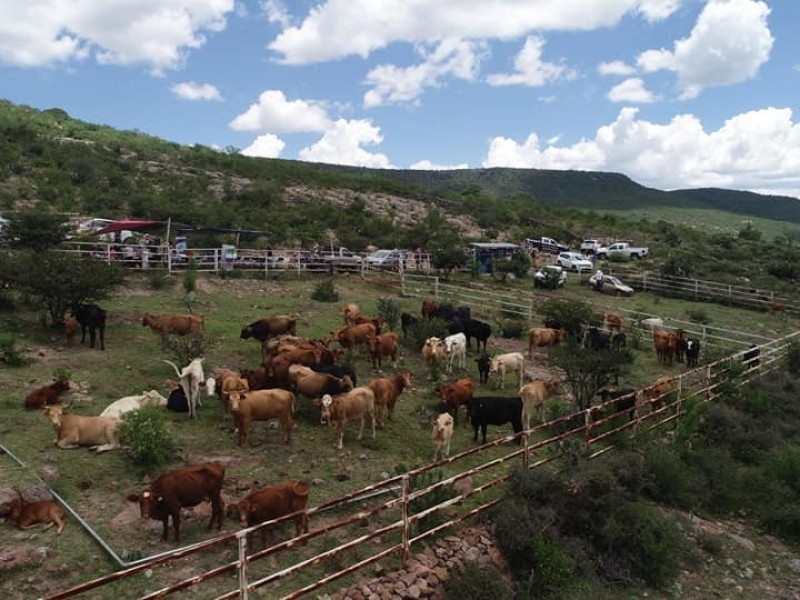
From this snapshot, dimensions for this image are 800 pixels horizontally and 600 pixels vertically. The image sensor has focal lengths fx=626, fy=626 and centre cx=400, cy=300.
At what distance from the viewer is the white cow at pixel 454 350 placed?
16.1 m

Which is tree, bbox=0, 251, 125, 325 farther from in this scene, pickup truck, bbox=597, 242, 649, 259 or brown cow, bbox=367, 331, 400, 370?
pickup truck, bbox=597, 242, 649, 259

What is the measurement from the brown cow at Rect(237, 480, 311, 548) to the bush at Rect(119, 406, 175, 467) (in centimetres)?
227

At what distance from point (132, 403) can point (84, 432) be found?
4.29 feet

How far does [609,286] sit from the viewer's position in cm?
3547

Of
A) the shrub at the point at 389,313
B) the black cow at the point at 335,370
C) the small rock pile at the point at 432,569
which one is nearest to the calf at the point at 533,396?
the black cow at the point at 335,370

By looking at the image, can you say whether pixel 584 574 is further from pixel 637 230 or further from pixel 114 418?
pixel 637 230

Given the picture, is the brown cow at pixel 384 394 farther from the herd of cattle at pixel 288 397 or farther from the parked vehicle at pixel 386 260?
the parked vehicle at pixel 386 260

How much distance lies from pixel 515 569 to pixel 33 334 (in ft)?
44.0

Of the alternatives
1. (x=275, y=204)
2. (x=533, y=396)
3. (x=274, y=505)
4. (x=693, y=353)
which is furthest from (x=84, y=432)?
(x=275, y=204)

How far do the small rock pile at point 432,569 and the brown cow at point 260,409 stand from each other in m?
3.70

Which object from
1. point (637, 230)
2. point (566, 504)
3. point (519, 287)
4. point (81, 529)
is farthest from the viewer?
point (637, 230)

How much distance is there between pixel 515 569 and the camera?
7.77m

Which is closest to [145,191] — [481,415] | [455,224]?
[455,224]

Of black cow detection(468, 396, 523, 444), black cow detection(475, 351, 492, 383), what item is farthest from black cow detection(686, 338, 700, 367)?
black cow detection(468, 396, 523, 444)
